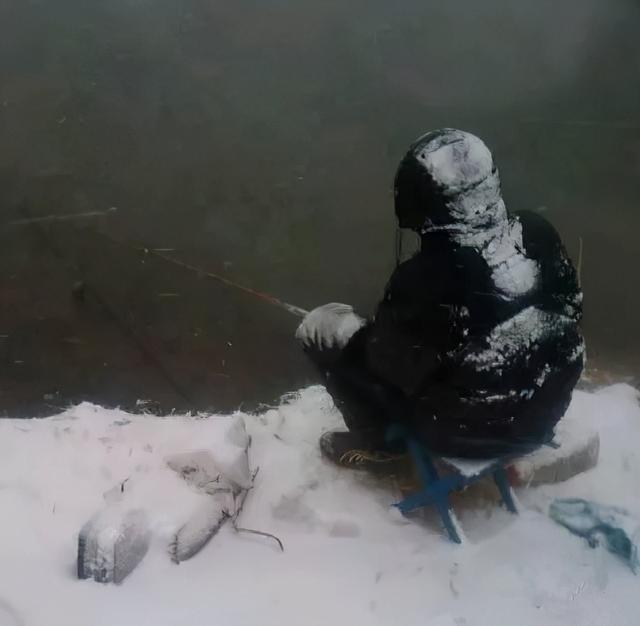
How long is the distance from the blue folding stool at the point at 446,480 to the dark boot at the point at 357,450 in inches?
6.6

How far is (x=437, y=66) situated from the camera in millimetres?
4203

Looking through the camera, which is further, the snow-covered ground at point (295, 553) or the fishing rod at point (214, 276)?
the fishing rod at point (214, 276)

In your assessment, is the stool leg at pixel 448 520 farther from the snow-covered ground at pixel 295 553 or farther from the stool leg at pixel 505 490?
the stool leg at pixel 505 490

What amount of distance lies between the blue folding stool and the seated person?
0.13ft

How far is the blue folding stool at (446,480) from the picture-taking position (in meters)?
2.16

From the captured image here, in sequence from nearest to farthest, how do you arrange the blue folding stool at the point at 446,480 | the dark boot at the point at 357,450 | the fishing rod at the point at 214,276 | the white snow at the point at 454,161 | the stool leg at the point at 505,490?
1. the white snow at the point at 454,161
2. the blue folding stool at the point at 446,480
3. the stool leg at the point at 505,490
4. the dark boot at the point at 357,450
5. the fishing rod at the point at 214,276

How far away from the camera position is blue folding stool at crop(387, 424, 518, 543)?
2156 mm

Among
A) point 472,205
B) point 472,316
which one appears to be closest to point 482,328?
point 472,316

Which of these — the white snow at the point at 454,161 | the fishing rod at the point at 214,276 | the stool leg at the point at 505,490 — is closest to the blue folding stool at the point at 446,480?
the stool leg at the point at 505,490

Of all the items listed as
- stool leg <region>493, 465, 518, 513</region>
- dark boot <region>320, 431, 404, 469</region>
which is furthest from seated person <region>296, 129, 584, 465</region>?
dark boot <region>320, 431, 404, 469</region>

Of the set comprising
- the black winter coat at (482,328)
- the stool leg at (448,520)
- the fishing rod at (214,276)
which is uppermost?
the black winter coat at (482,328)

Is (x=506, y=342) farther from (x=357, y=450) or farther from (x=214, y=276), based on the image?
(x=214, y=276)

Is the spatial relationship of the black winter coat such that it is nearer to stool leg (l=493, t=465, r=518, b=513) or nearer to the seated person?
the seated person

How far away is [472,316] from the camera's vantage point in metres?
2.02
